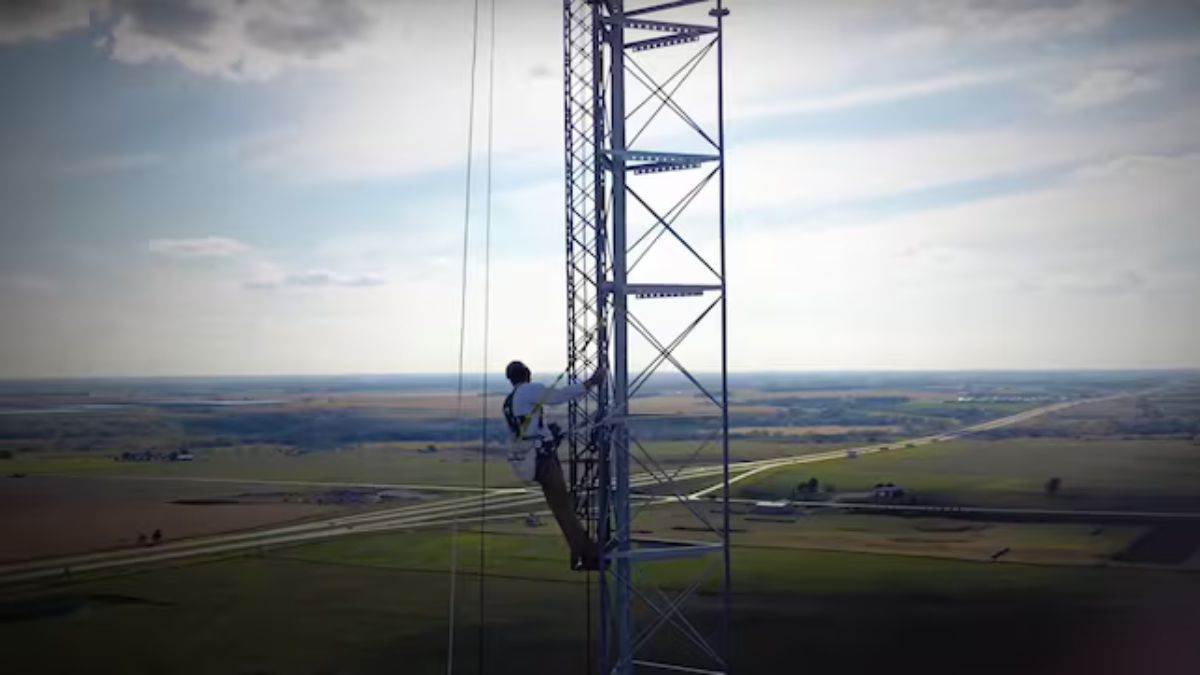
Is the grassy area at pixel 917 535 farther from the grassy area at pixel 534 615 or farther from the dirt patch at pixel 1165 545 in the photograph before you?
the grassy area at pixel 534 615

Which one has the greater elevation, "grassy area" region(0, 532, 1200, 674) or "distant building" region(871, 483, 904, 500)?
"distant building" region(871, 483, 904, 500)

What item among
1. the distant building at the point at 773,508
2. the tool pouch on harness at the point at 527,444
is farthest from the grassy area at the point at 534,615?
the tool pouch on harness at the point at 527,444

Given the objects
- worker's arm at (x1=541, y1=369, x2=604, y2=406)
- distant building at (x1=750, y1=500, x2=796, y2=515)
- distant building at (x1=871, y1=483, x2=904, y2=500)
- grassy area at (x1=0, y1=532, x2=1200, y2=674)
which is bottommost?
grassy area at (x1=0, y1=532, x2=1200, y2=674)

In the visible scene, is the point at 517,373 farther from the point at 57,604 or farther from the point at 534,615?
the point at 57,604

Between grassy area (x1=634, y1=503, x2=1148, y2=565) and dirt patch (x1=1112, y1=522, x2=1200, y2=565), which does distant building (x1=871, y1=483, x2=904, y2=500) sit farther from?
dirt patch (x1=1112, y1=522, x2=1200, y2=565)

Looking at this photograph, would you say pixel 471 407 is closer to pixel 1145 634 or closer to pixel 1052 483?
pixel 1145 634

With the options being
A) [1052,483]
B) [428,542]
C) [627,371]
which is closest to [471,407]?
[428,542]

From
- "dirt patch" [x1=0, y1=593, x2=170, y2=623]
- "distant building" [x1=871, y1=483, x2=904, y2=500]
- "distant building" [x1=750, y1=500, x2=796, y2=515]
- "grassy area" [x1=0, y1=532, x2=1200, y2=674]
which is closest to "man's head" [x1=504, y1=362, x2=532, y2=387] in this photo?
"grassy area" [x1=0, y1=532, x2=1200, y2=674]
